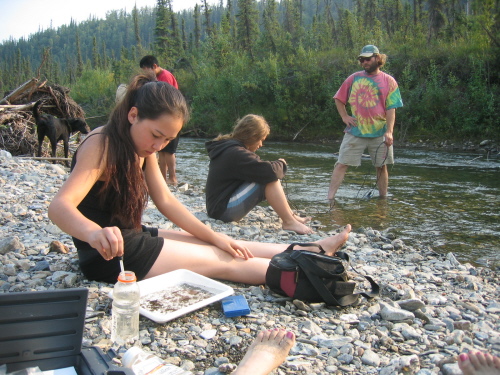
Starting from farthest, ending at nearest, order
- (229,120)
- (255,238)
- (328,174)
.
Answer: (229,120), (328,174), (255,238)

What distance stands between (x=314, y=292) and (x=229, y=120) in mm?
23580

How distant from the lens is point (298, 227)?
5062 millimetres

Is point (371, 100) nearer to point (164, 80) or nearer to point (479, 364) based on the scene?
point (164, 80)

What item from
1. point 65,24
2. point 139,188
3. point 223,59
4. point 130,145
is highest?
point 65,24

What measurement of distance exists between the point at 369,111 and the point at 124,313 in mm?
5423

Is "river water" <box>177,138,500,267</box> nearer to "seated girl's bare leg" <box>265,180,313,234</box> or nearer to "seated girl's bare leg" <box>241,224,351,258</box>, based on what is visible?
"seated girl's bare leg" <box>265,180,313,234</box>

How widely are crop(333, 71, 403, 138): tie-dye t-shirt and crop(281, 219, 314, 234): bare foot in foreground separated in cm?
241

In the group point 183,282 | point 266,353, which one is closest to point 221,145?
point 183,282

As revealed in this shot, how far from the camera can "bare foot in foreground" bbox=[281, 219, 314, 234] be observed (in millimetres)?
5023

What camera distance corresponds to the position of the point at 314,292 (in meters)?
2.86

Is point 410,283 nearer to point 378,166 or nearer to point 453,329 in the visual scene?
point 453,329

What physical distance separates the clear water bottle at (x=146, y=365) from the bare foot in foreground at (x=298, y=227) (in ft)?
10.4

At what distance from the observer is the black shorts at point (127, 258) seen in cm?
283

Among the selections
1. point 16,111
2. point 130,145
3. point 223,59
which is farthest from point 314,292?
point 223,59
